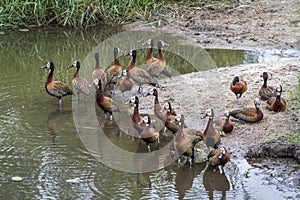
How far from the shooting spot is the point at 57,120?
9.54 m

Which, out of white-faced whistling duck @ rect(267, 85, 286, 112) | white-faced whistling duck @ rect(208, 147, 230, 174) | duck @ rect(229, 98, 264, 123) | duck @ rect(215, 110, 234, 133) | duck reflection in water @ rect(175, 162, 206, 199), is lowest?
duck reflection in water @ rect(175, 162, 206, 199)

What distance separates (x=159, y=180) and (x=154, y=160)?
2.31 feet

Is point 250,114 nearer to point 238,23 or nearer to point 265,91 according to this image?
point 265,91

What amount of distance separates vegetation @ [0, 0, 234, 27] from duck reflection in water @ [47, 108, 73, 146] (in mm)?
5436

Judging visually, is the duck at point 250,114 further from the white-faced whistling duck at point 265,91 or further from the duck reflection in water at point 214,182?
the duck reflection in water at point 214,182

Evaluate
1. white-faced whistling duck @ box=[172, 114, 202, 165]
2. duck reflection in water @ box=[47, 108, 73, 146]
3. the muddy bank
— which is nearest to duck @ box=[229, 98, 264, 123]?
the muddy bank

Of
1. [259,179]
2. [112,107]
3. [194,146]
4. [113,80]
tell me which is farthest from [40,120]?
[259,179]

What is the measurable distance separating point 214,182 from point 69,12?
8.75 metres

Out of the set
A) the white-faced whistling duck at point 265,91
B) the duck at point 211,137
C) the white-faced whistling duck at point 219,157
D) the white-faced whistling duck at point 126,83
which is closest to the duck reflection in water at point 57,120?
the white-faced whistling duck at point 126,83

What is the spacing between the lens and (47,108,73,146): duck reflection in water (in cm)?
909

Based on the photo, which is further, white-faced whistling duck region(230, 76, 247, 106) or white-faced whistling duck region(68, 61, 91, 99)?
white-faced whistling duck region(68, 61, 91, 99)

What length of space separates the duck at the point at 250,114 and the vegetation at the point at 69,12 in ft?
23.1

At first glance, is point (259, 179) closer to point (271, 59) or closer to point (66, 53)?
point (271, 59)

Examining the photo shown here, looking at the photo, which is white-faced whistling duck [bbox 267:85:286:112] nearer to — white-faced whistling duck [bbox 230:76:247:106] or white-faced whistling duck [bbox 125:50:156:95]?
white-faced whistling duck [bbox 230:76:247:106]
